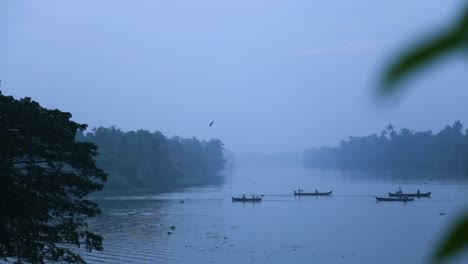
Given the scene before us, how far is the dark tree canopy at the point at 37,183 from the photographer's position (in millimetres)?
11258

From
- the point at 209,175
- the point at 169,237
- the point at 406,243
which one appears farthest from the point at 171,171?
the point at 406,243

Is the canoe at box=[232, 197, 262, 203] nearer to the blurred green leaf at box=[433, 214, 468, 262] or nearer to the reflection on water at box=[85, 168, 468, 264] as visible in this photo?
the reflection on water at box=[85, 168, 468, 264]

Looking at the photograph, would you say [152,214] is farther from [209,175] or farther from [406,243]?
[209,175]

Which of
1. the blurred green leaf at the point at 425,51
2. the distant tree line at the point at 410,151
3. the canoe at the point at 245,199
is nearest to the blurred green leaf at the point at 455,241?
the blurred green leaf at the point at 425,51

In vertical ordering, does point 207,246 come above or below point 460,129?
below

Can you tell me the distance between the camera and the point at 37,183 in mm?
11992

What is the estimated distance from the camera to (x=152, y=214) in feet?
121

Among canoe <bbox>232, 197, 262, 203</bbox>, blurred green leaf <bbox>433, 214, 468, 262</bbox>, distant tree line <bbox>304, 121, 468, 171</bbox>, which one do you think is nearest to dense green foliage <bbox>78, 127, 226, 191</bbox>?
canoe <bbox>232, 197, 262, 203</bbox>

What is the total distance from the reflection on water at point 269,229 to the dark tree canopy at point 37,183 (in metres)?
9.13

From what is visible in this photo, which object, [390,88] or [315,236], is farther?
[315,236]

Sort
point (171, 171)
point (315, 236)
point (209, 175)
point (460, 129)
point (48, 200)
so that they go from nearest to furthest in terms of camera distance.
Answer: point (48, 200), point (315, 236), point (171, 171), point (209, 175), point (460, 129)

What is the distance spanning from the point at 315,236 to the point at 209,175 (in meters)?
65.6

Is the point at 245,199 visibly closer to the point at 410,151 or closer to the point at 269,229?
the point at 269,229

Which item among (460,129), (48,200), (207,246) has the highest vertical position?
(460,129)
